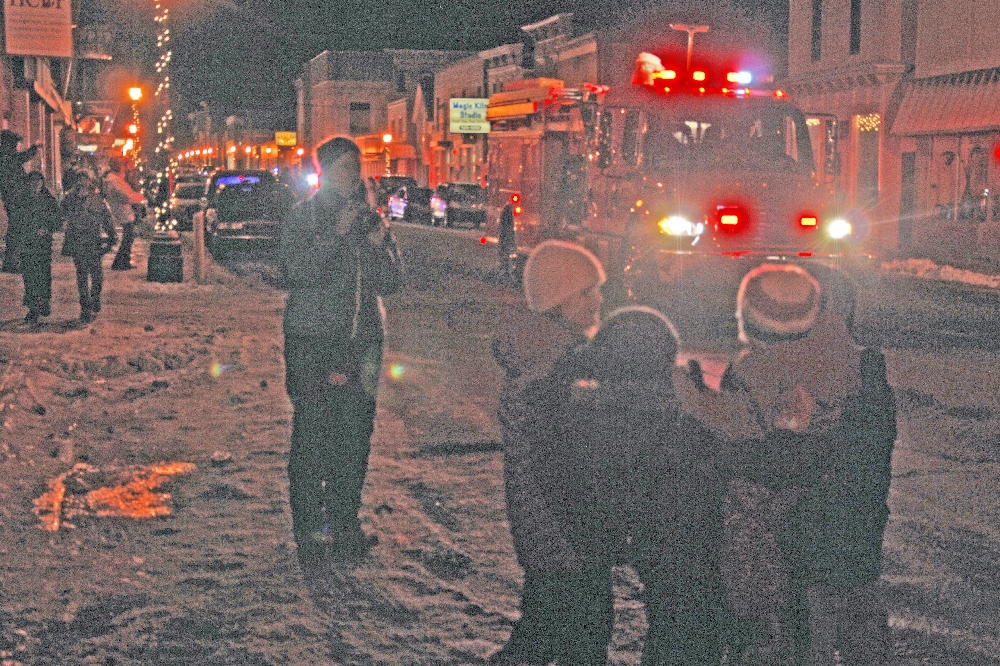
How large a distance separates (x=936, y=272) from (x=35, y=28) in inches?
745

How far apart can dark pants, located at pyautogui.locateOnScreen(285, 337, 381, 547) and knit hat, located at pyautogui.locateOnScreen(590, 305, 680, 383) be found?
2852 millimetres

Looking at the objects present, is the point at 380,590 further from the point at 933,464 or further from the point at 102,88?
the point at 102,88

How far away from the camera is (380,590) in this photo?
5.88 metres

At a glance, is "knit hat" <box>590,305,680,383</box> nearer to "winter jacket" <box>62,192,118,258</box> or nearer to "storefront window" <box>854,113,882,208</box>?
"winter jacket" <box>62,192,118,258</box>

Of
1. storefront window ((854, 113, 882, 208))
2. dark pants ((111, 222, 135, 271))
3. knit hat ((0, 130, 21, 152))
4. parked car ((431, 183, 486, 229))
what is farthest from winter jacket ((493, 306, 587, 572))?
parked car ((431, 183, 486, 229))

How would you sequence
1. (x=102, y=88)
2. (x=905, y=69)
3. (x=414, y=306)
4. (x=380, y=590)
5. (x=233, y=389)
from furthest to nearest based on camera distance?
(x=102, y=88) < (x=905, y=69) < (x=414, y=306) < (x=233, y=389) < (x=380, y=590)

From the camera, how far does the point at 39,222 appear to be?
48.8 feet

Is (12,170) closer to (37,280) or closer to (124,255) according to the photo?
(37,280)

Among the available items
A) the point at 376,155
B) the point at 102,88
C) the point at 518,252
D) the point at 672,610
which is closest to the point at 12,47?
the point at 518,252

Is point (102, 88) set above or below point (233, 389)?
above

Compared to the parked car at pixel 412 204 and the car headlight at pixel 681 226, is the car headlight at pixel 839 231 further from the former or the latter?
the parked car at pixel 412 204

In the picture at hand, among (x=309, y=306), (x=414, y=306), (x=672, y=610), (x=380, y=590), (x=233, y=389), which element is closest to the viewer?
(x=672, y=610)

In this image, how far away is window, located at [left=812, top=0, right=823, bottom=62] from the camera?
43.4 meters

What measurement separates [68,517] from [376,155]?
107457 mm
